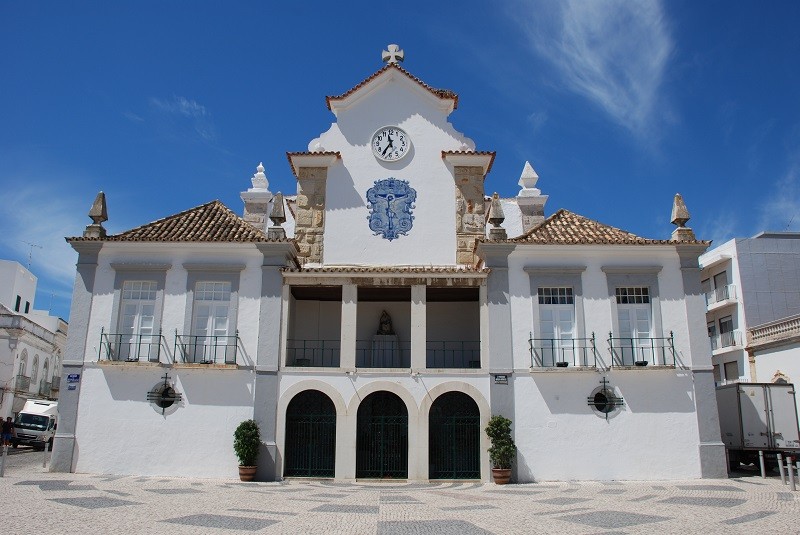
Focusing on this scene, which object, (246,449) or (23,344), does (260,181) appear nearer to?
(246,449)

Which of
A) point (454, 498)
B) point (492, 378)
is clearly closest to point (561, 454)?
point (492, 378)

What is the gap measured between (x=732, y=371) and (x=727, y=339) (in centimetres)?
176

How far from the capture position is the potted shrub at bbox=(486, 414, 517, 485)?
59.9 feet

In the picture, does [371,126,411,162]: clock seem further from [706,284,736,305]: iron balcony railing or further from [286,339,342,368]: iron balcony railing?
[706,284,736,305]: iron balcony railing

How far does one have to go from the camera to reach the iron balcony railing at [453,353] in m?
22.1

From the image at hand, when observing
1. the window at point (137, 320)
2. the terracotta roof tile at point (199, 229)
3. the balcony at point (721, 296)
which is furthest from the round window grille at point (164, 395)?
the balcony at point (721, 296)

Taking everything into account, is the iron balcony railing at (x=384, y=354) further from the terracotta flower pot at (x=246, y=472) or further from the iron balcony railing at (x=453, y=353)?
the terracotta flower pot at (x=246, y=472)

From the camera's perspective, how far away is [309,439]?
19391mm

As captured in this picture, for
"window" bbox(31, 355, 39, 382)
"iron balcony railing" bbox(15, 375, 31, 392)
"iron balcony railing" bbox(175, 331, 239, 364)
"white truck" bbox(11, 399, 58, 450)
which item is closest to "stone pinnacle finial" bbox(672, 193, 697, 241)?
"iron balcony railing" bbox(175, 331, 239, 364)

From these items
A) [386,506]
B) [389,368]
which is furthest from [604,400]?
[386,506]

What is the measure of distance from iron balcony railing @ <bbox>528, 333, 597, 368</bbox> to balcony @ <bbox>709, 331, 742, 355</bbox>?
17817 millimetres

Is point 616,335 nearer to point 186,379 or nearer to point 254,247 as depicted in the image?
point 254,247

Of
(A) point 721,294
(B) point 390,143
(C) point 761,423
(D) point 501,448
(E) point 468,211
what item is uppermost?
(B) point 390,143

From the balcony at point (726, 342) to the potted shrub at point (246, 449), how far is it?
25.3 m
